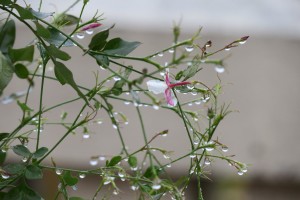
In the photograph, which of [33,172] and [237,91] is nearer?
[33,172]

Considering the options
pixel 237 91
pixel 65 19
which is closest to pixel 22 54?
pixel 65 19

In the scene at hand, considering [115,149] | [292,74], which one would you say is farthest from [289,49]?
[115,149]

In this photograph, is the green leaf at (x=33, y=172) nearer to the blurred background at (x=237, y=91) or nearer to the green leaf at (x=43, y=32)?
the green leaf at (x=43, y=32)

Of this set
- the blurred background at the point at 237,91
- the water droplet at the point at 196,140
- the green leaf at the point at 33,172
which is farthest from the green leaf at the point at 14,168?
the blurred background at the point at 237,91

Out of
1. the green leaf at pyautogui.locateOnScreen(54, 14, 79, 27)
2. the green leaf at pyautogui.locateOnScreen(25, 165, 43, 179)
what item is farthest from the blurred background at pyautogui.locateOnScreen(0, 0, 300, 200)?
the green leaf at pyautogui.locateOnScreen(25, 165, 43, 179)

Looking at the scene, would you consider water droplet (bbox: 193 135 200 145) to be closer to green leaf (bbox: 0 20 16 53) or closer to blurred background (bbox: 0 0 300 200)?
green leaf (bbox: 0 20 16 53)

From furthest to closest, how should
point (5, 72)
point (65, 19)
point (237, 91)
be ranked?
point (237, 91) → point (65, 19) → point (5, 72)

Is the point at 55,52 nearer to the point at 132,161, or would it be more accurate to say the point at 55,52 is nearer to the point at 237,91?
the point at 132,161
